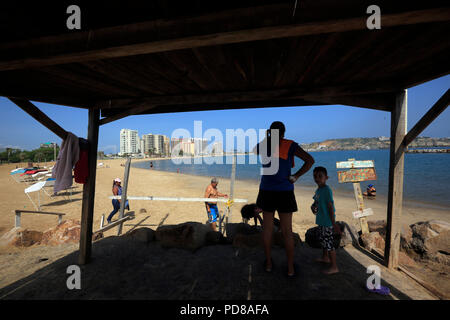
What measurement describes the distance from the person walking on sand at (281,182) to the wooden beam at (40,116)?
3.16 meters

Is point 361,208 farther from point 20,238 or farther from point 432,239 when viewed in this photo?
point 20,238

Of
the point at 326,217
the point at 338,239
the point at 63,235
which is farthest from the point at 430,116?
the point at 63,235

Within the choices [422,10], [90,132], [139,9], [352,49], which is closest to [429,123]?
[352,49]

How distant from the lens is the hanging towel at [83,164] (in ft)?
10.8

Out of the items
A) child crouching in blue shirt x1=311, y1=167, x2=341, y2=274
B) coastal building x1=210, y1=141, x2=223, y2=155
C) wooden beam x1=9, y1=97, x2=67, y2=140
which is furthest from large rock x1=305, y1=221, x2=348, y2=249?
coastal building x1=210, y1=141, x2=223, y2=155

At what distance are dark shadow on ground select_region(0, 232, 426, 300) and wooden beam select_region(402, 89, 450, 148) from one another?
2.24 meters

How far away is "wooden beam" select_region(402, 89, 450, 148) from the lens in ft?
8.50

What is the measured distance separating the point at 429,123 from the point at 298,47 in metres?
2.47

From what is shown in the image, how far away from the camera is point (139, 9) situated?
1.42 meters

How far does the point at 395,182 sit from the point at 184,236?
12.9ft

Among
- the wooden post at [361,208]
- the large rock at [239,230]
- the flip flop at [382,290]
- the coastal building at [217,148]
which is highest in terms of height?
the coastal building at [217,148]

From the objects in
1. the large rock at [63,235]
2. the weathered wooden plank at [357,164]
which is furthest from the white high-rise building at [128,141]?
the weathered wooden plank at [357,164]

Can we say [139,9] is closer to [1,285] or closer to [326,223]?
[326,223]

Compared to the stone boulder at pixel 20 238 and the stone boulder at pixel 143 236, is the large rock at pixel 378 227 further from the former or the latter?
the stone boulder at pixel 20 238
